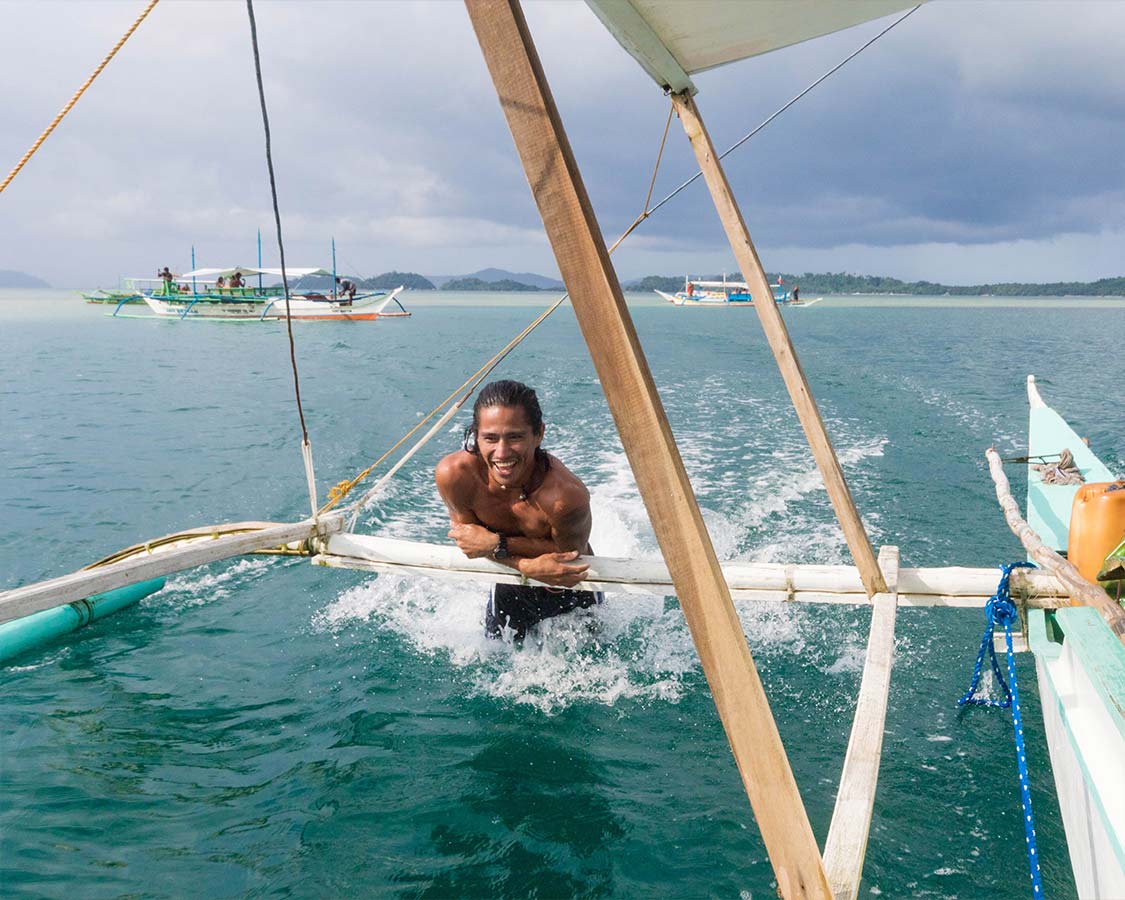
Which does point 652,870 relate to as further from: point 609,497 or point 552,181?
point 609,497

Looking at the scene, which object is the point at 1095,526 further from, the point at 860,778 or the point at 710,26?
the point at 710,26

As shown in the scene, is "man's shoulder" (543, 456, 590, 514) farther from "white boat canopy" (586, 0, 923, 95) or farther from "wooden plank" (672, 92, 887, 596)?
"white boat canopy" (586, 0, 923, 95)

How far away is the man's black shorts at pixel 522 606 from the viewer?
188 inches

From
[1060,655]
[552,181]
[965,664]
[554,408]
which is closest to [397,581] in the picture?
[965,664]

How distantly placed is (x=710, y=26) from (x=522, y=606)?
3353mm

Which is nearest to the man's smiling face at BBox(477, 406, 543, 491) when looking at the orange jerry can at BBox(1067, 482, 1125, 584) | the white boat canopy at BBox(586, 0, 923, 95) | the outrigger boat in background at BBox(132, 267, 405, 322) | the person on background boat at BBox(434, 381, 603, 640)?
the person on background boat at BBox(434, 381, 603, 640)

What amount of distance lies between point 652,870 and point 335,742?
5.76 ft

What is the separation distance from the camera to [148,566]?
10.5ft

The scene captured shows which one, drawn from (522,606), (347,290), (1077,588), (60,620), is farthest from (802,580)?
(347,290)

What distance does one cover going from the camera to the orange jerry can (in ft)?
9.78

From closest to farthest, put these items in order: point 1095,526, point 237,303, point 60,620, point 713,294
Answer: point 1095,526 → point 60,620 → point 237,303 → point 713,294

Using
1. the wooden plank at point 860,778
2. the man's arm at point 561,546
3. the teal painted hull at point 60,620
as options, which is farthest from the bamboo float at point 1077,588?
the teal painted hull at point 60,620

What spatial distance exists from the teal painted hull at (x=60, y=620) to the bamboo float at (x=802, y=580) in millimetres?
2135

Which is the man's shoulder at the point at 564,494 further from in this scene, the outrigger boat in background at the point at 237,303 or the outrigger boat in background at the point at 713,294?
the outrigger boat in background at the point at 713,294
